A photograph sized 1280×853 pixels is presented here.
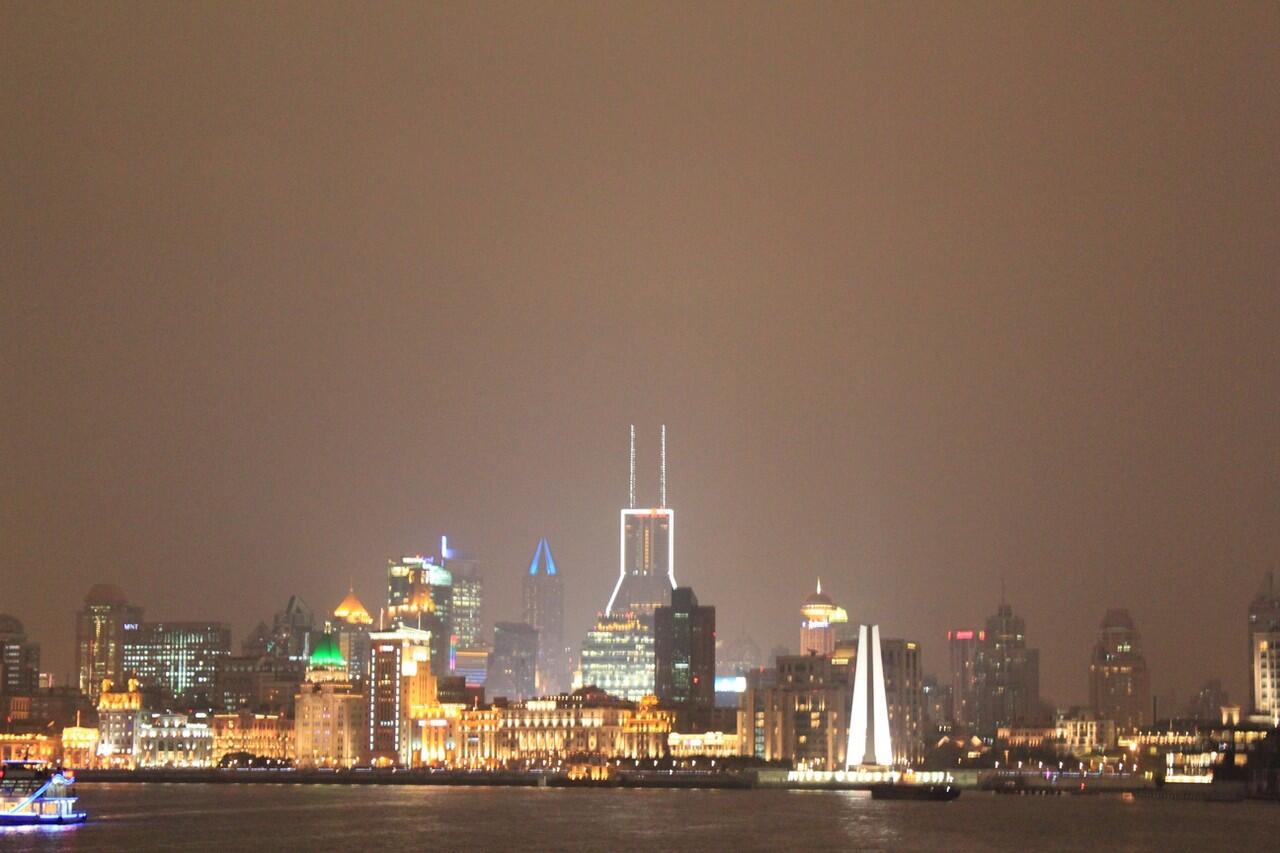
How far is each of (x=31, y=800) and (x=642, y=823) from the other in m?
30.5

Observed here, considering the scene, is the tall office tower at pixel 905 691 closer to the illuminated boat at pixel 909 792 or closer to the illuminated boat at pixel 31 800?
the illuminated boat at pixel 909 792

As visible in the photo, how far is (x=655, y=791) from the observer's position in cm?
16075

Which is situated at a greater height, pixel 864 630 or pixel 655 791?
pixel 864 630

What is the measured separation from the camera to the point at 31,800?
4171 inches

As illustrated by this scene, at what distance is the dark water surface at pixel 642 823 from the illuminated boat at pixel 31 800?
1802mm

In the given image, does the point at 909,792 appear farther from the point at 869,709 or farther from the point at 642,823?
the point at 642,823

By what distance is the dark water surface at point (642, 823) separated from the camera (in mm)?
90625

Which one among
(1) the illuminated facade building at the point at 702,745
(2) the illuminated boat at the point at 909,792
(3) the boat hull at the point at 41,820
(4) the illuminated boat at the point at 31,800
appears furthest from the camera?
(1) the illuminated facade building at the point at 702,745

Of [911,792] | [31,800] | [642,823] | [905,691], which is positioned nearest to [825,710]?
[905,691]

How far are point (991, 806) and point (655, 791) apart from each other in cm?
3509

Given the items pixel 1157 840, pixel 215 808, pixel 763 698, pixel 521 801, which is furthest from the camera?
pixel 763 698

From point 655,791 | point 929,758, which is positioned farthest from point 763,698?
point 655,791

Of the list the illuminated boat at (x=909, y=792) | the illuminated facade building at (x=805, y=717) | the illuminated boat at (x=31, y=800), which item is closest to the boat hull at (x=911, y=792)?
the illuminated boat at (x=909, y=792)

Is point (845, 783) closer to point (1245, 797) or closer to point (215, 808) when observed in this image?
point (1245, 797)
